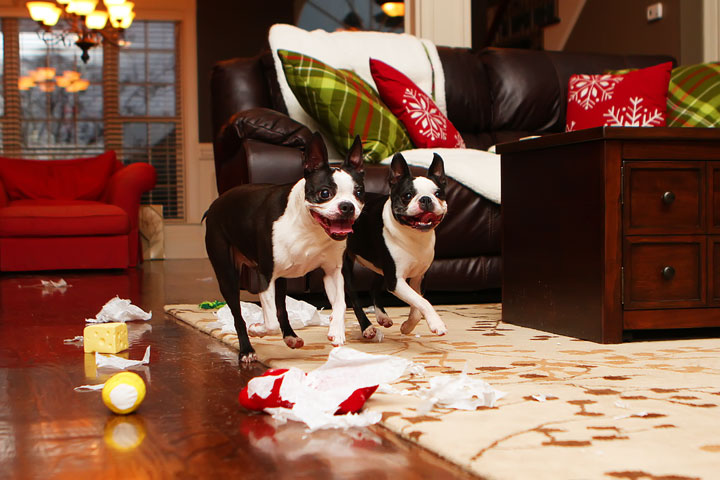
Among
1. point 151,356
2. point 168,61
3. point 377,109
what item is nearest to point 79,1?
point 168,61

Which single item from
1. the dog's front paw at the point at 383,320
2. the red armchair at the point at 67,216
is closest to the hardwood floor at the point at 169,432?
the dog's front paw at the point at 383,320

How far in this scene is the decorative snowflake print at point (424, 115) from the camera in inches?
128

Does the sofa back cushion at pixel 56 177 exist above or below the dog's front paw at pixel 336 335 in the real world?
above

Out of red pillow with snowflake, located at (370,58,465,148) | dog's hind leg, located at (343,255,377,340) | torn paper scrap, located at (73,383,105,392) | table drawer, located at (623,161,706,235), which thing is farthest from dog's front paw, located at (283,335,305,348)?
red pillow with snowflake, located at (370,58,465,148)

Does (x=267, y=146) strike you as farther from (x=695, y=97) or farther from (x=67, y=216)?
(x=67, y=216)

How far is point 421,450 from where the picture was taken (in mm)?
1116

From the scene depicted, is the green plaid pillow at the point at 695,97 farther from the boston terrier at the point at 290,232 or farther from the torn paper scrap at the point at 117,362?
the torn paper scrap at the point at 117,362

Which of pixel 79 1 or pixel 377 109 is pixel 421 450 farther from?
pixel 79 1

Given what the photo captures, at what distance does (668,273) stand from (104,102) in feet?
23.6

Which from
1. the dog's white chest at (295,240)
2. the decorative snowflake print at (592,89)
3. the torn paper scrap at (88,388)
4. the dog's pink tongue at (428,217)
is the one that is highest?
the decorative snowflake print at (592,89)

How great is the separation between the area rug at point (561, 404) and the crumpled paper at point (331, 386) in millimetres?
46

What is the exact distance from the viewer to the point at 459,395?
1.35 meters

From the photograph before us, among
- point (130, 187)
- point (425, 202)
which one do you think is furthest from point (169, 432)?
point (130, 187)

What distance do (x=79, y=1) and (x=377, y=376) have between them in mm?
5326
